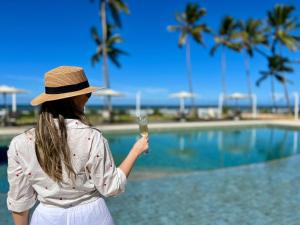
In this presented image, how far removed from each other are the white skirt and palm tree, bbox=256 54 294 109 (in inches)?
1232

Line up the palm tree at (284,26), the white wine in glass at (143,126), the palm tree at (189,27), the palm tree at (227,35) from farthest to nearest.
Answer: the palm tree at (227,35) → the palm tree at (284,26) → the palm tree at (189,27) → the white wine in glass at (143,126)

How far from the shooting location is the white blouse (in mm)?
1476

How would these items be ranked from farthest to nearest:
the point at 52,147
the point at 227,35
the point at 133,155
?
the point at 227,35, the point at 133,155, the point at 52,147

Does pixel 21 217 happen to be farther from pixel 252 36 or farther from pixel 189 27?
pixel 252 36

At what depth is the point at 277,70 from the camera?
31.8 metres

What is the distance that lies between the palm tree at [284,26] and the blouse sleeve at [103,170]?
96.0ft

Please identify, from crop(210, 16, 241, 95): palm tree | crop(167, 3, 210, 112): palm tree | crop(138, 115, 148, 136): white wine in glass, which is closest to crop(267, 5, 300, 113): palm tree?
crop(210, 16, 241, 95): palm tree

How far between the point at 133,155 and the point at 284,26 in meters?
30.5

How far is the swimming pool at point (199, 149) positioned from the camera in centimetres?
930

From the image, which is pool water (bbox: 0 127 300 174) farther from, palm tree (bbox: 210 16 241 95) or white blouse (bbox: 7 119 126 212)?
palm tree (bbox: 210 16 241 95)

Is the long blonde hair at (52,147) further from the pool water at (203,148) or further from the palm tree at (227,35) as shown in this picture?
the palm tree at (227,35)

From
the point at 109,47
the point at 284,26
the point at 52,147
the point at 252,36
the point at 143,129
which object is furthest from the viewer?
the point at 252,36

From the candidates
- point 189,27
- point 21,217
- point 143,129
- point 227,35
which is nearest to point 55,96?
point 143,129

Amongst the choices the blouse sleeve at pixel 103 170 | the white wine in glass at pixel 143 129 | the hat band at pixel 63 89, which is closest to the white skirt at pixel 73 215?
the blouse sleeve at pixel 103 170
